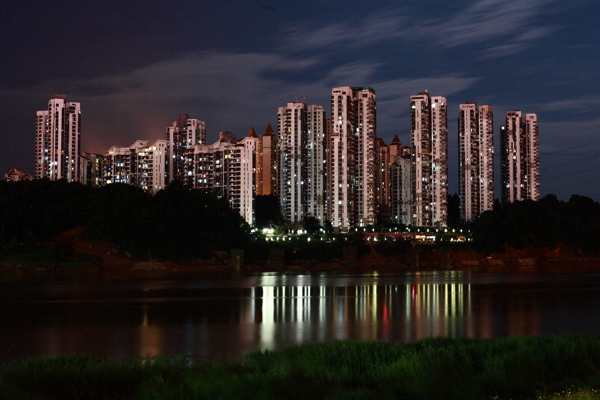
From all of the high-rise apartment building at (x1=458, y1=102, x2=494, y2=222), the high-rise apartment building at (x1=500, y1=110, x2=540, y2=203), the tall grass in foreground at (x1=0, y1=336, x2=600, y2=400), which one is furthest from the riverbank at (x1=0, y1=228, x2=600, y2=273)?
the high-rise apartment building at (x1=458, y1=102, x2=494, y2=222)

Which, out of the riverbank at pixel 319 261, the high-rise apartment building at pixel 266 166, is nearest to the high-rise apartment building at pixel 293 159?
the high-rise apartment building at pixel 266 166

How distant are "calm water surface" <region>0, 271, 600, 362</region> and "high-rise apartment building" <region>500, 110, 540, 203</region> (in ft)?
465

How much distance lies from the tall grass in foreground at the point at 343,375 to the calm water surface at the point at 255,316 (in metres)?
4.42

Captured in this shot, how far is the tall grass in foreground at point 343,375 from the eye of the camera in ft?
36.0

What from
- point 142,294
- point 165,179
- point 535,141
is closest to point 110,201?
point 142,294

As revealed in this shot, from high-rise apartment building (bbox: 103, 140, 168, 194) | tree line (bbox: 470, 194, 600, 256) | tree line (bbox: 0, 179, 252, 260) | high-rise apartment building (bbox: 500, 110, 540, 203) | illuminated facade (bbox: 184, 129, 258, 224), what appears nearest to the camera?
tree line (bbox: 0, 179, 252, 260)

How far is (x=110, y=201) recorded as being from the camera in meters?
69.1

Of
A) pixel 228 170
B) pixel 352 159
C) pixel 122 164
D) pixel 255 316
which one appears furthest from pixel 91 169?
pixel 255 316

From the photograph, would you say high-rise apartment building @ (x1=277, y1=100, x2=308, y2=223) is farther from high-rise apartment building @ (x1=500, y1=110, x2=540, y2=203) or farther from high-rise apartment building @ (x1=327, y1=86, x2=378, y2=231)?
high-rise apartment building @ (x1=500, y1=110, x2=540, y2=203)

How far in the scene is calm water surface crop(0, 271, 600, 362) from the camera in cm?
1970

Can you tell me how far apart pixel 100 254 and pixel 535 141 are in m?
140

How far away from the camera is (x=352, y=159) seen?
531 feet

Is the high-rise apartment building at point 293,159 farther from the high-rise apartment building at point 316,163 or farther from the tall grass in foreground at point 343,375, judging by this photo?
the tall grass in foreground at point 343,375

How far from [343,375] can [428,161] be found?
163748 mm
